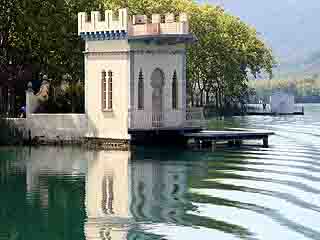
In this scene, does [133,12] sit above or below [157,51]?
above

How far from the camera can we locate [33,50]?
193ft

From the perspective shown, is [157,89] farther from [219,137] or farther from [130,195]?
[130,195]

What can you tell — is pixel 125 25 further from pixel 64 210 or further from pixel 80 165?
pixel 64 210

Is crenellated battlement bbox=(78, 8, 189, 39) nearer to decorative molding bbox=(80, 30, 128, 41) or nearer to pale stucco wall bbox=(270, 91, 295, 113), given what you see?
decorative molding bbox=(80, 30, 128, 41)

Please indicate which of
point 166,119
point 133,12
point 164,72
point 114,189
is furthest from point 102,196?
point 133,12

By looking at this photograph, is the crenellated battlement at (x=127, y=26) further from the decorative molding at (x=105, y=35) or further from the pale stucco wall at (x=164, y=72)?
the pale stucco wall at (x=164, y=72)

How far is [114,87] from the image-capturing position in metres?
47.2

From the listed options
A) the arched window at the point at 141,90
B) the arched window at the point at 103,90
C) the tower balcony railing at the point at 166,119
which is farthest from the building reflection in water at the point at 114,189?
the arched window at the point at 103,90

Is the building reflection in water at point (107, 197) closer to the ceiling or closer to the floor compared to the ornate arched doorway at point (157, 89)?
closer to the floor

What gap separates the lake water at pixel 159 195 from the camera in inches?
893

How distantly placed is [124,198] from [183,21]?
67.9ft

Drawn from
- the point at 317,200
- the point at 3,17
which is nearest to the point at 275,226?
the point at 317,200

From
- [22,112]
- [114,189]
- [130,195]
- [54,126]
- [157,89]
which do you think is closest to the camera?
[130,195]

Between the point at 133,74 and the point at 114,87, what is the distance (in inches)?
47.5
